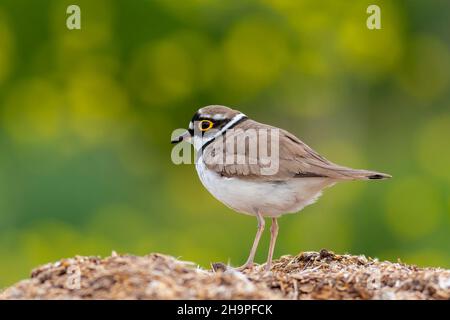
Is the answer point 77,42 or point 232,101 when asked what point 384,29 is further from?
point 77,42

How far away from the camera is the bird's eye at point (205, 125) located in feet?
24.0

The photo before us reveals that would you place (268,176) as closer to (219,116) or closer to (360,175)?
(360,175)

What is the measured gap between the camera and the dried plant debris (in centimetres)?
456

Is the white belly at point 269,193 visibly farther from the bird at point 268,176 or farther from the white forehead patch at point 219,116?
the white forehead patch at point 219,116

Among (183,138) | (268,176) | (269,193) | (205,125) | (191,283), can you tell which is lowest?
(191,283)

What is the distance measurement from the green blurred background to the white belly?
259 centimetres

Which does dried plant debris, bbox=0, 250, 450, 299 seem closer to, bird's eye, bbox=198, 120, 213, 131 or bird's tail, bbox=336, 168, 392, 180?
bird's tail, bbox=336, 168, 392, 180

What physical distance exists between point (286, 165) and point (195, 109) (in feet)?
16.1

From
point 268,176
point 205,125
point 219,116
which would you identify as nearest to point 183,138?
point 205,125

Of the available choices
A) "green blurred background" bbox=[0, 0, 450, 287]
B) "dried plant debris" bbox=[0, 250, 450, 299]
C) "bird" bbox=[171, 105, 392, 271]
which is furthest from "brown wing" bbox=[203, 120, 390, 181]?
"green blurred background" bbox=[0, 0, 450, 287]

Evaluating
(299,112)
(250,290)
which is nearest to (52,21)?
(299,112)

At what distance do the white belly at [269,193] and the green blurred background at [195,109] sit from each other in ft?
8.49

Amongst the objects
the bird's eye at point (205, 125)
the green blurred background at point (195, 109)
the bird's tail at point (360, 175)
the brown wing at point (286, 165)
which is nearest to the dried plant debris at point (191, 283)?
the bird's tail at point (360, 175)

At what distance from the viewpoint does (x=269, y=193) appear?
647 cm
